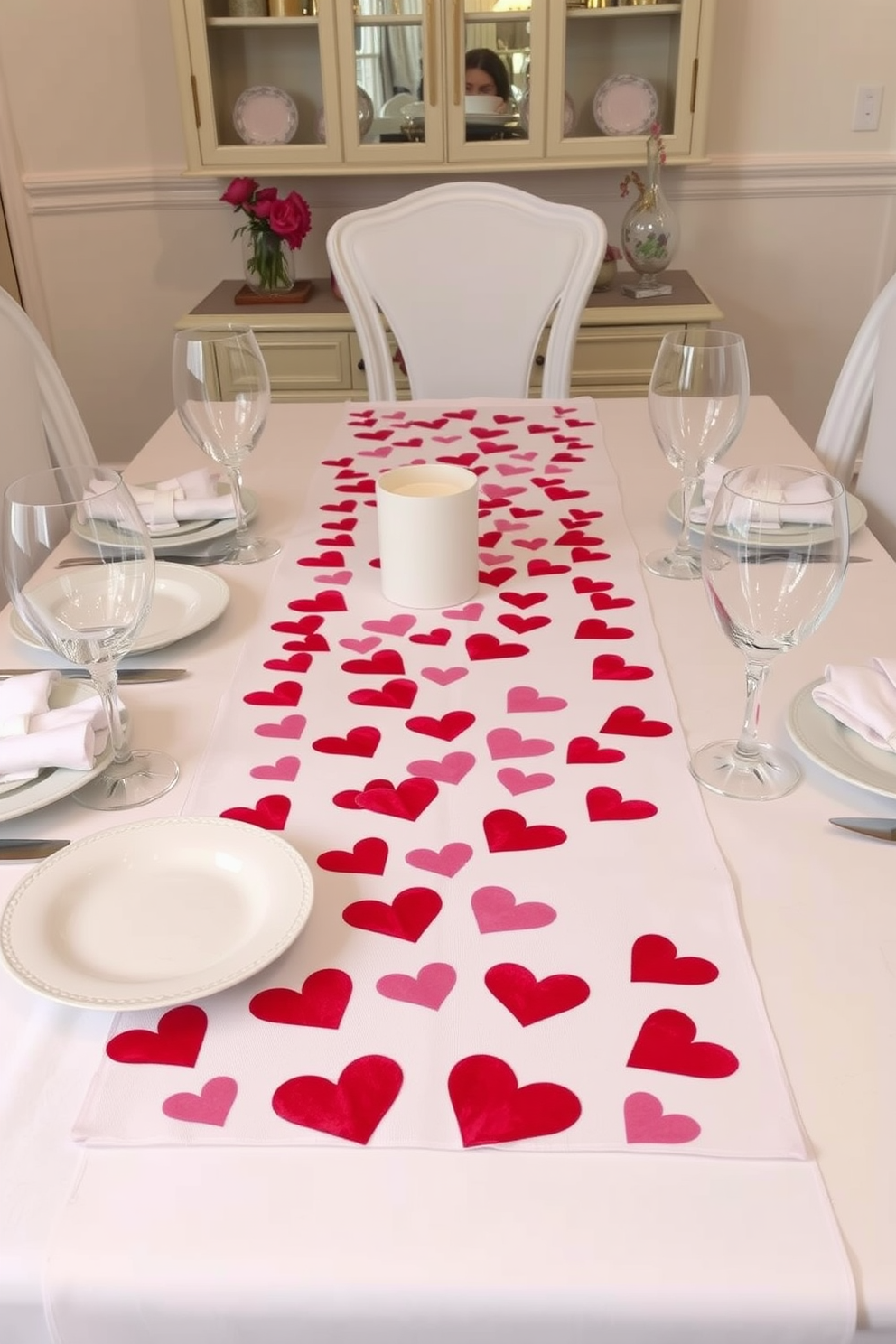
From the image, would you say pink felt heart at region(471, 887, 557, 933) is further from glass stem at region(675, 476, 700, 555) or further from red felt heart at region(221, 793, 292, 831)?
glass stem at region(675, 476, 700, 555)

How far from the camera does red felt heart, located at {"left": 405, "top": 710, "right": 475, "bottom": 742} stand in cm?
86

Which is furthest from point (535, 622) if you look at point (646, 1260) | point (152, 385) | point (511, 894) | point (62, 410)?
point (152, 385)

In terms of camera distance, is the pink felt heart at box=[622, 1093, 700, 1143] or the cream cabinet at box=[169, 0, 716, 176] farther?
the cream cabinet at box=[169, 0, 716, 176]

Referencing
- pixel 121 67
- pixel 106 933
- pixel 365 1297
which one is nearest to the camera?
pixel 365 1297

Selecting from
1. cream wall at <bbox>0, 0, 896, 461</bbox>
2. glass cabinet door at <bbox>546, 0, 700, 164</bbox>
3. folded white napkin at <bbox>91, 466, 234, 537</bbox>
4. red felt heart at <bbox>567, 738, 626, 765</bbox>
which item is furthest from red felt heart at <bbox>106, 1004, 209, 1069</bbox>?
cream wall at <bbox>0, 0, 896, 461</bbox>

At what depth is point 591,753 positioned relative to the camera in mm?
833

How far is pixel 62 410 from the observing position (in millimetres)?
1592

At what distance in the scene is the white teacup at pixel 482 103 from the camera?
8.57ft

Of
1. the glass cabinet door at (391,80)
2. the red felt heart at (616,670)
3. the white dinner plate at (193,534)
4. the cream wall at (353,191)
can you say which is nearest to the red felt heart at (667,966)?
the red felt heart at (616,670)

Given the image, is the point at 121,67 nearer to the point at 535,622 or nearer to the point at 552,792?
the point at 535,622

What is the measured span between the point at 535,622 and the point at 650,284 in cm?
195

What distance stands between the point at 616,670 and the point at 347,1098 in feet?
1.57

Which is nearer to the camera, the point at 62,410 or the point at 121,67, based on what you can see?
the point at 62,410

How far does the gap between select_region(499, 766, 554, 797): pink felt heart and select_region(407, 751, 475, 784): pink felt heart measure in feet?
0.09
